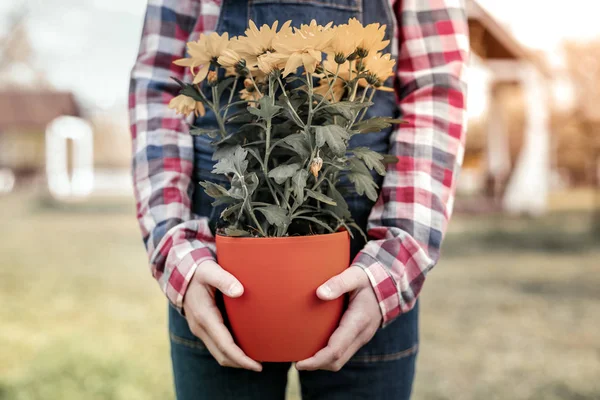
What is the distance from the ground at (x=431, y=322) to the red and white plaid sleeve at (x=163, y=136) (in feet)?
5.37

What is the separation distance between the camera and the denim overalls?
89 centimetres

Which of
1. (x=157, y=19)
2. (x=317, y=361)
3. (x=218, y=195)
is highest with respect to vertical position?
(x=157, y=19)

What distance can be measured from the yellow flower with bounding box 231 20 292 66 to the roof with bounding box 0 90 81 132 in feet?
51.3

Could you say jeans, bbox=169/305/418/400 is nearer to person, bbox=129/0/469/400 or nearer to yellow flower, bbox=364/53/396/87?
person, bbox=129/0/469/400

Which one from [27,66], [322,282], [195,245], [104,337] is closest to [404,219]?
[322,282]

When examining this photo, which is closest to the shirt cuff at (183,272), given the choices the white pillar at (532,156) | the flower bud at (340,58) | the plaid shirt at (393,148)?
the plaid shirt at (393,148)

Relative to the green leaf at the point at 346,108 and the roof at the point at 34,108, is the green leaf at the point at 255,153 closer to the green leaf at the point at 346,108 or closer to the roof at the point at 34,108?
the green leaf at the point at 346,108

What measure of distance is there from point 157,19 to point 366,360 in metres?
0.65

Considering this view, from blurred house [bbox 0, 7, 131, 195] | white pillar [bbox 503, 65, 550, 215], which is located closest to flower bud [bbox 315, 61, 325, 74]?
white pillar [bbox 503, 65, 550, 215]

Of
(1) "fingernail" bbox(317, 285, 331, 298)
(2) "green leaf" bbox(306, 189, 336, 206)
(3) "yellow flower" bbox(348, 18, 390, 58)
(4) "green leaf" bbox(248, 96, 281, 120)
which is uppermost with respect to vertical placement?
(3) "yellow flower" bbox(348, 18, 390, 58)

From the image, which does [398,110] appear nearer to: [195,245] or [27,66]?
[195,245]

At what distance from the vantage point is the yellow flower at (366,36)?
0.71m

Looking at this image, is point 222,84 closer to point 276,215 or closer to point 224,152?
point 224,152

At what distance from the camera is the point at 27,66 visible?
15820mm
